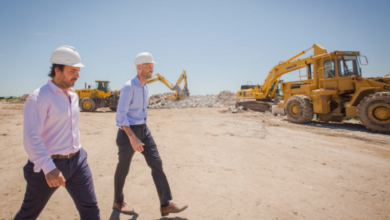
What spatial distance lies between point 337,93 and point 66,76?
10.4 m

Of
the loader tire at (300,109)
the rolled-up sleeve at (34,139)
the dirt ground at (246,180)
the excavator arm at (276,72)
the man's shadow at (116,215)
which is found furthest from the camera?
the excavator arm at (276,72)

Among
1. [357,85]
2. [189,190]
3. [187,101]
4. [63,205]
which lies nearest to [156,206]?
[189,190]

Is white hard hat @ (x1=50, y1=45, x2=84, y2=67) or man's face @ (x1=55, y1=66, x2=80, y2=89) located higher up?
white hard hat @ (x1=50, y1=45, x2=84, y2=67)

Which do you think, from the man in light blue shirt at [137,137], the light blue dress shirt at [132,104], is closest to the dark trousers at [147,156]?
the man in light blue shirt at [137,137]

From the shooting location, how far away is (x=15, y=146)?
5.80 metres

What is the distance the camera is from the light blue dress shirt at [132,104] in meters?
2.57

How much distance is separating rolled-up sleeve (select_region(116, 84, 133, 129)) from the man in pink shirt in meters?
0.56

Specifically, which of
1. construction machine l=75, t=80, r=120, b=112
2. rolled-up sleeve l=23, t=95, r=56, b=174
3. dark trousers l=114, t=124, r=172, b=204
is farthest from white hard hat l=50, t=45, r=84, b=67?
construction machine l=75, t=80, r=120, b=112

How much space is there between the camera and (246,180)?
377 centimetres

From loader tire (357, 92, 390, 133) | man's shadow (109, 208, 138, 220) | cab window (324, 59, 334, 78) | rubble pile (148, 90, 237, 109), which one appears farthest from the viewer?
rubble pile (148, 90, 237, 109)

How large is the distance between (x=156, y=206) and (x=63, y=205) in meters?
1.28

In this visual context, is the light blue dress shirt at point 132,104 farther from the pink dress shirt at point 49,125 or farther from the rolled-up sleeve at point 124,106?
the pink dress shirt at point 49,125

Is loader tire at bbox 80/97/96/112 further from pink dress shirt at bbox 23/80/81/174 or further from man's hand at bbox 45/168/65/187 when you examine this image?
man's hand at bbox 45/168/65/187

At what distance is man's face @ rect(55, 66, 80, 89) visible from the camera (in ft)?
6.05
